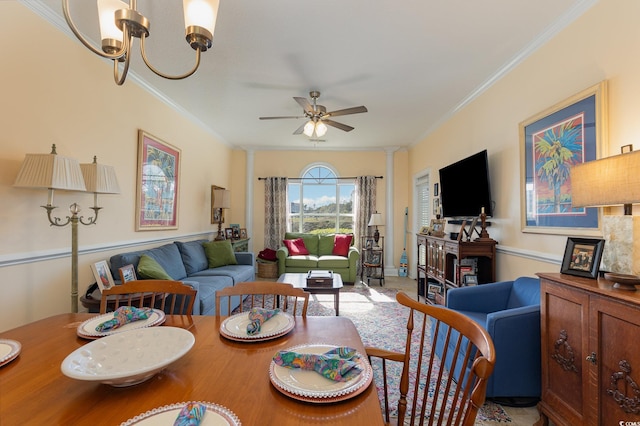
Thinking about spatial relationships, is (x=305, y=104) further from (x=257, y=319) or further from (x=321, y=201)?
(x=321, y=201)

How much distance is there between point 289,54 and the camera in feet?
8.75

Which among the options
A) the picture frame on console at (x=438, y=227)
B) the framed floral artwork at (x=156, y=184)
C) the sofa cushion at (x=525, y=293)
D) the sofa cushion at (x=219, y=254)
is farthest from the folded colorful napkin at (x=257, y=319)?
the sofa cushion at (x=219, y=254)

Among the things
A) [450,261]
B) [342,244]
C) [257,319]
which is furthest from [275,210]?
[257,319]

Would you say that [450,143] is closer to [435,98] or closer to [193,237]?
[435,98]

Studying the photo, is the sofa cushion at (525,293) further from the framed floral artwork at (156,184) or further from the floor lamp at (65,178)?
the framed floral artwork at (156,184)

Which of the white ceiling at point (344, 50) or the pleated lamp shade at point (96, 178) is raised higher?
the white ceiling at point (344, 50)

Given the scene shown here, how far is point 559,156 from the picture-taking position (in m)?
2.19

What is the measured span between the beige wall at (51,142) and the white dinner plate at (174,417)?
2.09 metres

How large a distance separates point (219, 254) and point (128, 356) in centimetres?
350

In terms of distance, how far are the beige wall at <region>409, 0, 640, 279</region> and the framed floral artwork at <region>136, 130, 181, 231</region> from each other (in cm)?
376

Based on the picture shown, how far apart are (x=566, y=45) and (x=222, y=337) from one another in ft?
10.0

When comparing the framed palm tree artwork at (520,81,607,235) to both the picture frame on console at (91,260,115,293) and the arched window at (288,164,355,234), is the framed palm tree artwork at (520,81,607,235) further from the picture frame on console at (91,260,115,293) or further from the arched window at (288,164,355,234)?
the arched window at (288,164,355,234)

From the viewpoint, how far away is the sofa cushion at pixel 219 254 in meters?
4.26

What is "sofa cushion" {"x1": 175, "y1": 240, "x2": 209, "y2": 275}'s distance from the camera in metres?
3.76
